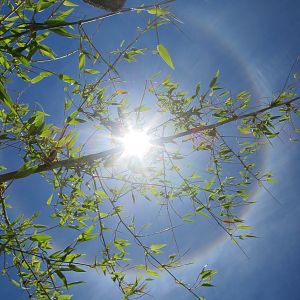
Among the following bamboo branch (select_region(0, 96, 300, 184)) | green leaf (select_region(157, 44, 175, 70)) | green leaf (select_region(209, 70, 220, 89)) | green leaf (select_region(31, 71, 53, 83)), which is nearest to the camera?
green leaf (select_region(157, 44, 175, 70))

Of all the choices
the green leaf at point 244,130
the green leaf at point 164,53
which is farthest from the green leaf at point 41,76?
the green leaf at point 244,130

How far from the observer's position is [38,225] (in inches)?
135

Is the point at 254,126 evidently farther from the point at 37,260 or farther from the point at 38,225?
the point at 37,260

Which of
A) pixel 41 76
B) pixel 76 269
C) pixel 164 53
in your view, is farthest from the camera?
pixel 41 76

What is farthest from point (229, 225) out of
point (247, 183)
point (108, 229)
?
point (108, 229)

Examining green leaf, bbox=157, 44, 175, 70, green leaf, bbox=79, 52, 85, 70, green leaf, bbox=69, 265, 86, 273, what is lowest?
green leaf, bbox=69, 265, 86, 273

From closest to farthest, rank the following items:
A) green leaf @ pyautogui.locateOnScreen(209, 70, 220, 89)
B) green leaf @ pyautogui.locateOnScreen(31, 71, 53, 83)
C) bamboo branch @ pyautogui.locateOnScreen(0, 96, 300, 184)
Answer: bamboo branch @ pyautogui.locateOnScreen(0, 96, 300, 184)
green leaf @ pyautogui.locateOnScreen(31, 71, 53, 83)
green leaf @ pyautogui.locateOnScreen(209, 70, 220, 89)

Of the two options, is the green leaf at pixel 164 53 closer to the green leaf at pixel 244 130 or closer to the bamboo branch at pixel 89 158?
the bamboo branch at pixel 89 158

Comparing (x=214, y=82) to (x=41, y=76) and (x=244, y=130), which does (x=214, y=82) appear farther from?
(x=41, y=76)

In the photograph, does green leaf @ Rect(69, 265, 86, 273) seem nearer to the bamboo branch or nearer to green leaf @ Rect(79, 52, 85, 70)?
the bamboo branch

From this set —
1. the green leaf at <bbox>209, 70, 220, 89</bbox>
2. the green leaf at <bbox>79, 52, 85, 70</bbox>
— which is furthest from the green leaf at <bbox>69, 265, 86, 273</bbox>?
the green leaf at <bbox>209, 70, 220, 89</bbox>

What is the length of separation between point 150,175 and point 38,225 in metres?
1.26

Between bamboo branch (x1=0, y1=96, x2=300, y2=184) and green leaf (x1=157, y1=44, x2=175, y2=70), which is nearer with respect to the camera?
green leaf (x1=157, y1=44, x2=175, y2=70)

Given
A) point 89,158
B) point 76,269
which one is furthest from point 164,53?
point 76,269
